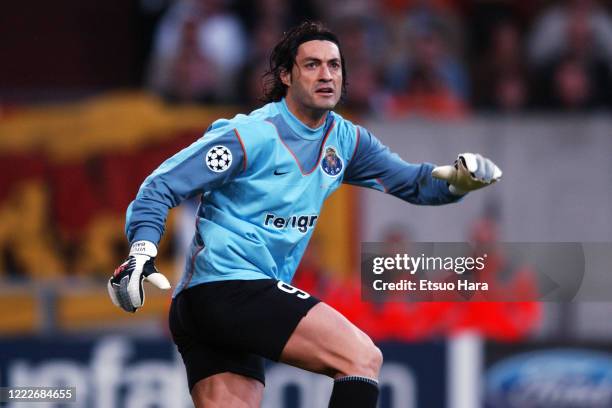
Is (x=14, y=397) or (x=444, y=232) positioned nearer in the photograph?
(x=14, y=397)

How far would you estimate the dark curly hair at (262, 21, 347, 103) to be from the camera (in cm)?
440

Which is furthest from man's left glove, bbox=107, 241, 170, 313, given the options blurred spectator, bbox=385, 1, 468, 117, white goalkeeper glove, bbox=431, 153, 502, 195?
blurred spectator, bbox=385, 1, 468, 117

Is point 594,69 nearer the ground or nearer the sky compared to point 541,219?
nearer the sky

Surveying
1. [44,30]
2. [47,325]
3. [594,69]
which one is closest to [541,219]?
[594,69]

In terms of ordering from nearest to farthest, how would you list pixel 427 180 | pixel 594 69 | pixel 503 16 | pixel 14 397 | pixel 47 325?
pixel 427 180
pixel 14 397
pixel 47 325
pixel 594 69
pixel 503 16

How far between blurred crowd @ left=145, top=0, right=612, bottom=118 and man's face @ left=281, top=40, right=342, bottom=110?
3768mm

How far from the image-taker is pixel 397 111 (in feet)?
27.5

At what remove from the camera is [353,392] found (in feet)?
12.9

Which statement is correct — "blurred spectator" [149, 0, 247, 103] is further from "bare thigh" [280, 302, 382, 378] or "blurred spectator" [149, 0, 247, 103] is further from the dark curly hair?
"bare thigh" [280, 302, 382, 378]

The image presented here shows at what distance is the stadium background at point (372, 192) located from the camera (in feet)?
23.0

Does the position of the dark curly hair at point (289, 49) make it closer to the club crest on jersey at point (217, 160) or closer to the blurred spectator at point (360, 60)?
the club crest on jersey at point (217, 160)

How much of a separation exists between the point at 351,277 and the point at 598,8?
2862 millimetres

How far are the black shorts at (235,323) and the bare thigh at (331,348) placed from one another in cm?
4

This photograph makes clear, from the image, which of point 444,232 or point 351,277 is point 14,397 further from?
point 444,232
